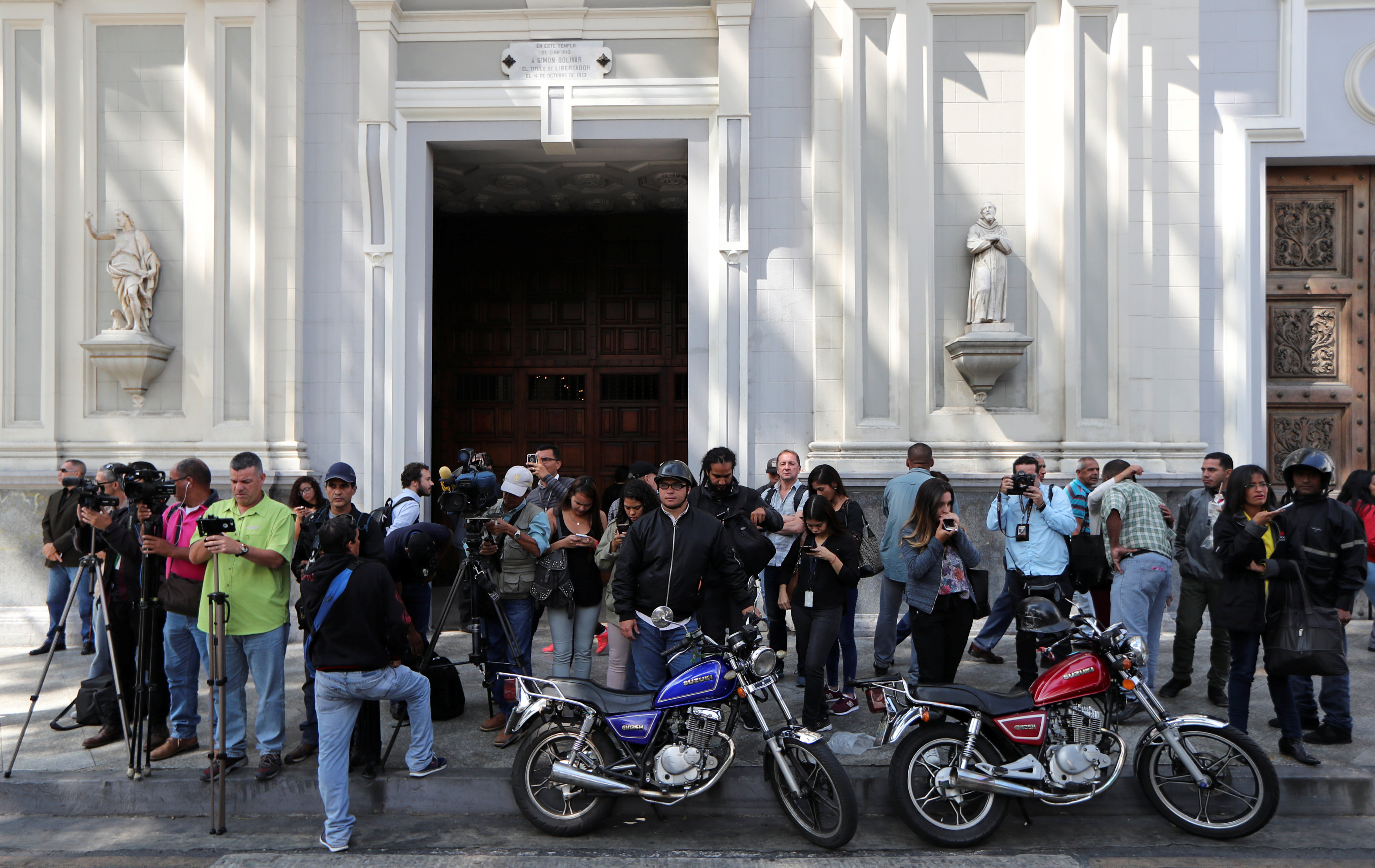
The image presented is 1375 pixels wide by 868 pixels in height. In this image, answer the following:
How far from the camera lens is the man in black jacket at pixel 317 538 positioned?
5.45 m

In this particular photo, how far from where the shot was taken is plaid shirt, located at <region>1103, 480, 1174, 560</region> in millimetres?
6754

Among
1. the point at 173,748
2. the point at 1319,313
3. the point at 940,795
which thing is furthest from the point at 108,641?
the point at 1319,313

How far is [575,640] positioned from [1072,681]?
325 cm

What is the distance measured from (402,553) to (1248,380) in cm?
898

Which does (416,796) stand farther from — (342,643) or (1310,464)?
(1310,464)

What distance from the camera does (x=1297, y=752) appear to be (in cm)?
566

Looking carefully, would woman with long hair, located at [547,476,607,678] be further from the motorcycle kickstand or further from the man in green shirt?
the motorcycle kickstand

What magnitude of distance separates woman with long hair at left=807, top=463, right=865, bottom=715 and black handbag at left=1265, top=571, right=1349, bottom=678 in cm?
259

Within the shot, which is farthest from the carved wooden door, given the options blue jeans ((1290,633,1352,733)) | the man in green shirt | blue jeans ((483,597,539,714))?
the man in green shirt

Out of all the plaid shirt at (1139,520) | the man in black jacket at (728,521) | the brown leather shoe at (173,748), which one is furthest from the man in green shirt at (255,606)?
the plaid shirt at (1139,520)

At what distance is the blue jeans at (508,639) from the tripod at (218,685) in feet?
5.74

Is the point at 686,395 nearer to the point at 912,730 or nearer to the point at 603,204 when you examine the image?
the point at 603,204

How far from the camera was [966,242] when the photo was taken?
9.81m

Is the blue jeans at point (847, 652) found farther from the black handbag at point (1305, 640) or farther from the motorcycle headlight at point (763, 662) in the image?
the black handbag at point (1305, 640)
